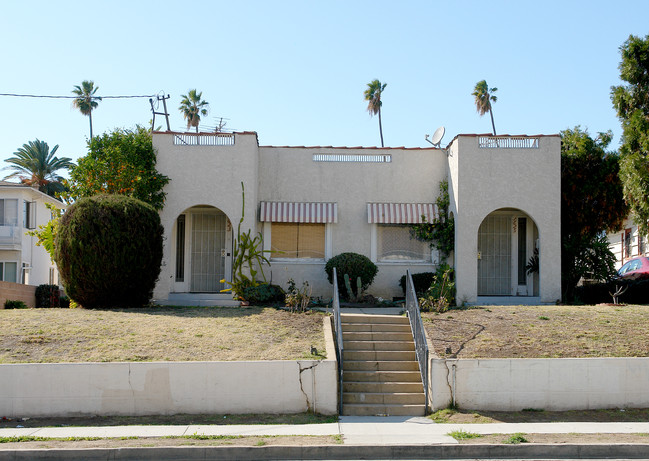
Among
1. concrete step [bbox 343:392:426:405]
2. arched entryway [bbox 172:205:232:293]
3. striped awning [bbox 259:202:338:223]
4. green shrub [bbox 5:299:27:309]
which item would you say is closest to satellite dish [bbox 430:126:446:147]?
striped awning [bbox 259:202:338:223]

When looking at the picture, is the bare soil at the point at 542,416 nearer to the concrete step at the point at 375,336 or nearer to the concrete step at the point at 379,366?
the concrete step at the point at 379,366

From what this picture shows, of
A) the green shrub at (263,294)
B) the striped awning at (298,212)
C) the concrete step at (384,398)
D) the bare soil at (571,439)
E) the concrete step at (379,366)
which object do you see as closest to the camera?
the bare soil at (571,439)

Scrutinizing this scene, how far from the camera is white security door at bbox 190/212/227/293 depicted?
790 inches

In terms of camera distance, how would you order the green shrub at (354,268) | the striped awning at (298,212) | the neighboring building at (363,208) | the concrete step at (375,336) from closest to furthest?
the concrete step at (375,336), the green shrub at (354,268), the neighboring building at (363,208), the striped awning at (298,212)

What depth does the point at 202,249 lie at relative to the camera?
66.1 ft

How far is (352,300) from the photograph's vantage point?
1786cm

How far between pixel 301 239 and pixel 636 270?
1050 centimetres

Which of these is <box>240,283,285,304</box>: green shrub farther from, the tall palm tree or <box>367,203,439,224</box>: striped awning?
the tall palm tree

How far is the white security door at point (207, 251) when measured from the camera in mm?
20062

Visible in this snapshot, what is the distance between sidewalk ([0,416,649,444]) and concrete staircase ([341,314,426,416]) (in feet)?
2.30

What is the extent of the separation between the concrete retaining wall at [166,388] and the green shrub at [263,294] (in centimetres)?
625

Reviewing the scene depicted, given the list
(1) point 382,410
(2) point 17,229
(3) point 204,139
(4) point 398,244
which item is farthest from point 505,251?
(2) point 17,229

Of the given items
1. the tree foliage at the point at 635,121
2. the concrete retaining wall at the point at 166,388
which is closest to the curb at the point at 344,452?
the concrete retaining wall at the point at 166,388

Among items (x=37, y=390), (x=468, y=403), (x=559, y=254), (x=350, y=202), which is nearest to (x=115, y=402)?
(x=37, y=390)
